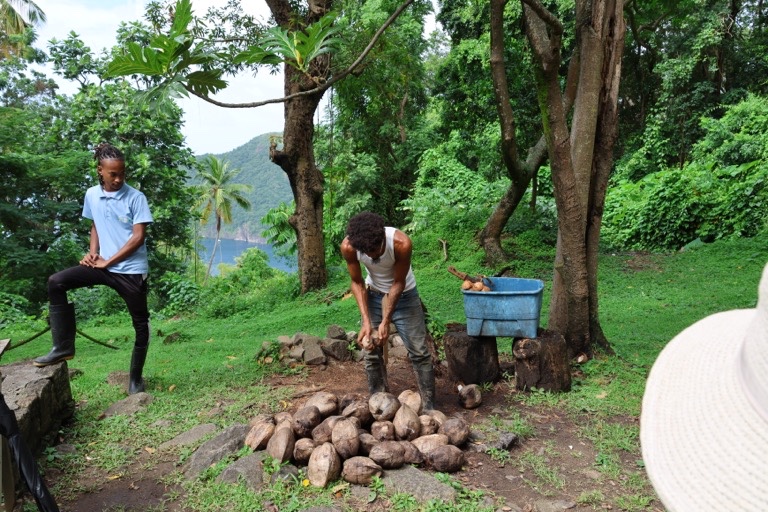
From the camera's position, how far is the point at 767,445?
0.89 meters

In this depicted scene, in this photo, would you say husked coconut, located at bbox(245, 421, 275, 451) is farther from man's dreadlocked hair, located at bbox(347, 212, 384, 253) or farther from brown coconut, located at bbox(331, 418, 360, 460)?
man's dreadlocked hair, located at bbox(347, 212, 384, 253)

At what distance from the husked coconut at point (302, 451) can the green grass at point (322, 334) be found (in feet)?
0.70

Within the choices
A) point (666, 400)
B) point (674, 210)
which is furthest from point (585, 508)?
point (674, 210)

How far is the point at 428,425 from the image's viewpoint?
13.0 ft

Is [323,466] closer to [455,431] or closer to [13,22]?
[455,431]

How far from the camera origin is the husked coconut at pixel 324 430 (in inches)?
148

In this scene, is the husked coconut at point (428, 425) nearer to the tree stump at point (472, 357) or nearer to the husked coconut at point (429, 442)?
the husked coconut at point (429, 442)

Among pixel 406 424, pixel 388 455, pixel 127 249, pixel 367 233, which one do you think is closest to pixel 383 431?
pixel 406 424

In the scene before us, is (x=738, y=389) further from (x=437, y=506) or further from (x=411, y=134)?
(x=411, y=134)

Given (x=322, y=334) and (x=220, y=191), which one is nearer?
(x=322, y=334)

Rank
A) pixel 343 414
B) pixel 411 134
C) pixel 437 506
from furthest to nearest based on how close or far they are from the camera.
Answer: pixel 411 134, pixel 343 414, pixel 437 506

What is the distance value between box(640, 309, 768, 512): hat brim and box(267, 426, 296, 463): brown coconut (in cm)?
287

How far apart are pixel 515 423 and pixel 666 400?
328cm

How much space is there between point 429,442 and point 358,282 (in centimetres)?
121
